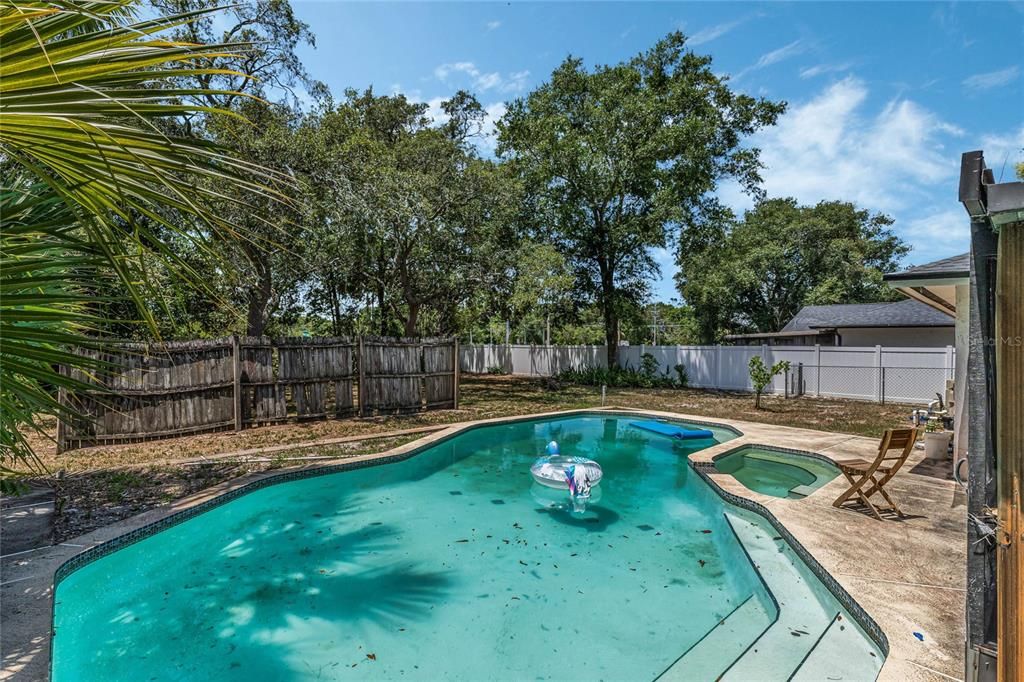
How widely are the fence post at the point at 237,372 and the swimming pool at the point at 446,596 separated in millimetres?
2976

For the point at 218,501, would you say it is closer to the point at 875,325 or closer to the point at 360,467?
the point at 360,467

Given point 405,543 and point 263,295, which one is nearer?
point 405,543

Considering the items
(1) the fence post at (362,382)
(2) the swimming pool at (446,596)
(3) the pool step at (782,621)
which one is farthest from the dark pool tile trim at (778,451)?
(1) the fence post at (362,382)

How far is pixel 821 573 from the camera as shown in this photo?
3.40 metres

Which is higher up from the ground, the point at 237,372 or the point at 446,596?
the point at 237,372

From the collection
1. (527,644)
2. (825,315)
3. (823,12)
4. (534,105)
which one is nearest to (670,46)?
(534,105)

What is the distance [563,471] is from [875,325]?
17177 mm

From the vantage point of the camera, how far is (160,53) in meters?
1.16

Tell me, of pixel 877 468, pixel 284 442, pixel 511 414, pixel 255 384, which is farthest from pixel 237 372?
pixel 877 468

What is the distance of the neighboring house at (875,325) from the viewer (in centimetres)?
1634

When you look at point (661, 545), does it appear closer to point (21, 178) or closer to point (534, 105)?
point (21, 178)

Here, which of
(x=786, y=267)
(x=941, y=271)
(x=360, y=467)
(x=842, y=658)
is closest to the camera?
(x=842, y=658)

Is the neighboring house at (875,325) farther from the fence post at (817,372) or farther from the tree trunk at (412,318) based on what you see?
the tree trunk at (412,318)

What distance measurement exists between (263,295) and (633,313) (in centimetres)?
1224
